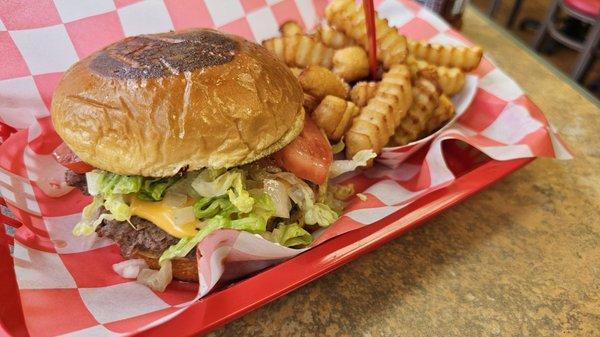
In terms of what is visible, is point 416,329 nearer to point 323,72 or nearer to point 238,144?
point 238,144

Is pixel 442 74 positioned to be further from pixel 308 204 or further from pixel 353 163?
pixel 308 204

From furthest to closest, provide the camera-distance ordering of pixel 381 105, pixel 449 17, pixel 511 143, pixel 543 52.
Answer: pixel 543 52 → pixel 449 17 → pixel 511 143 → pixel 381 105

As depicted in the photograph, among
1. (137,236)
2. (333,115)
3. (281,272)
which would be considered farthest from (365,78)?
(137,236)

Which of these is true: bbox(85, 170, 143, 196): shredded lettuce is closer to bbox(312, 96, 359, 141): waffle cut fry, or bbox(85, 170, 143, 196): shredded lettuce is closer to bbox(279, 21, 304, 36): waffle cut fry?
bbox(312, 96, 359, 141): waffle cut fry

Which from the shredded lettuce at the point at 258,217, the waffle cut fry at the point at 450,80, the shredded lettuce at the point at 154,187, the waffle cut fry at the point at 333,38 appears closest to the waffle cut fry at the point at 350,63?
the waffle cut fry at the point at 333,38

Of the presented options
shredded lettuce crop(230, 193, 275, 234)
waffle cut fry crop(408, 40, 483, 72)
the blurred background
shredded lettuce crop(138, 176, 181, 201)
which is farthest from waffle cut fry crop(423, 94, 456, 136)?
shredded lettuce crop(138, 176, 181, 201)

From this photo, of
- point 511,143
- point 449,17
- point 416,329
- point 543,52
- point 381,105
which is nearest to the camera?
point 416,329

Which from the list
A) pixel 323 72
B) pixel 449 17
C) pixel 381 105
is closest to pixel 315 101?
pixel 323 72
